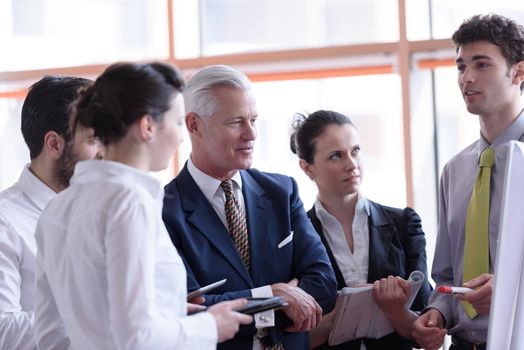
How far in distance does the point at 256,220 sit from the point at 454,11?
110 inches

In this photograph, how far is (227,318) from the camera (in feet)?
7.20

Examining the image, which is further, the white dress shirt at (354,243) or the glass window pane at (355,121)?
the glass window pane at (355,121)

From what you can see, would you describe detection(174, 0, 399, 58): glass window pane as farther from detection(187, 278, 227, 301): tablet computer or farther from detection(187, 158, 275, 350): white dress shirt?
detection(187, 278, 227, 301): tablet computer

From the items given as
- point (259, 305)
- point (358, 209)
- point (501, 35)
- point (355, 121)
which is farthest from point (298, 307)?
point (355, 121)

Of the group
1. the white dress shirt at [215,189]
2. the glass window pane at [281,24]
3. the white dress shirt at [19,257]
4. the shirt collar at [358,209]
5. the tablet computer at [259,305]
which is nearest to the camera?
the tablet computer at [259,305]

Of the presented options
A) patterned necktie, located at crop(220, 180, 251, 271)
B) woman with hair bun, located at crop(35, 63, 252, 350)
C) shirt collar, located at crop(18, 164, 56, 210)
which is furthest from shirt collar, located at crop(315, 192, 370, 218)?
woman with hair bun, located at crop(35, 63, 252, 350)

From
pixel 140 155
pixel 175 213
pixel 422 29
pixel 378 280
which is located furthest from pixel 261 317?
pixel 422 29

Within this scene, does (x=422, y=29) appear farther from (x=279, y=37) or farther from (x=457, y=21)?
(x=279, y=37)

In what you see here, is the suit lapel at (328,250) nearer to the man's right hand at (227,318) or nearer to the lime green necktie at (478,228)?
the lime green necktie at (478,228)

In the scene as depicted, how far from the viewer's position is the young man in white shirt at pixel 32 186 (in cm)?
262

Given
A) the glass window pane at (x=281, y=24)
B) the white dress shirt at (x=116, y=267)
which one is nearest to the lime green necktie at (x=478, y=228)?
the white dress shirt at (x=116, y=267)

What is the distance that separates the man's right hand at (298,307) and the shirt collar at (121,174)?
0.89 metres

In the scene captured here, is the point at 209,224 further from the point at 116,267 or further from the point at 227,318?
the point at 116,267

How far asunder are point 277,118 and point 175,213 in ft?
9.85
